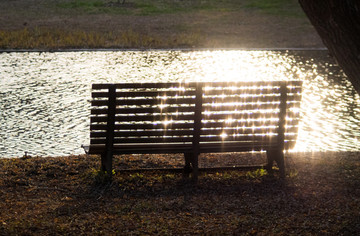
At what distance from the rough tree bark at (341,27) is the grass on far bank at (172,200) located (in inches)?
59.0

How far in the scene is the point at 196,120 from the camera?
23.2ft

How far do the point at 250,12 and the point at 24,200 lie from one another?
34529mm

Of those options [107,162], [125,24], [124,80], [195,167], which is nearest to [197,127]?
[195,167]

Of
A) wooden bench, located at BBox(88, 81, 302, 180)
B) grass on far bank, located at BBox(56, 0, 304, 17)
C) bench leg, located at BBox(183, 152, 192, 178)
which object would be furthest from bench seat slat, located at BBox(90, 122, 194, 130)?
grass on far bank, located at BBox(56, 0, 304, 17)

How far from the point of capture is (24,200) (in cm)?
646

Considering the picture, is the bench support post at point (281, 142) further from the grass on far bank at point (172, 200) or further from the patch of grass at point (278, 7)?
the patch of grass at point (278, 7)

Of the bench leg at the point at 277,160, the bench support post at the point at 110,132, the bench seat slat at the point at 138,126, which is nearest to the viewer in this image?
the bench support post at the point at 110,132

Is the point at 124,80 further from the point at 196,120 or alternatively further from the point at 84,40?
the point at 196,120

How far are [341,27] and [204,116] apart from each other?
2.34m

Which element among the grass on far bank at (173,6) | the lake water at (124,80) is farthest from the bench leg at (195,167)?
the grass on far bank at (173,6)

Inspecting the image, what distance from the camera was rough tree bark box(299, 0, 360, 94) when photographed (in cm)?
507

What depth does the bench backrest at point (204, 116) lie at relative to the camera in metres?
6.95

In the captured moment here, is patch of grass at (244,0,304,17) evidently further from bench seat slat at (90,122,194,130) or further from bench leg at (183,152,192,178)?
bench seat slat at (90,122,194,130)

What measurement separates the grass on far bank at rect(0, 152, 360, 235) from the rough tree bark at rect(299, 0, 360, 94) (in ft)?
4.92
